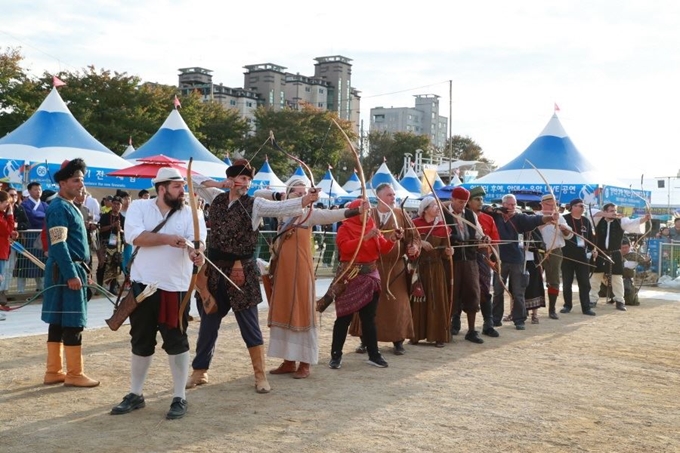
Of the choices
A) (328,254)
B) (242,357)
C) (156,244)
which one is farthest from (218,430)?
(328,254)

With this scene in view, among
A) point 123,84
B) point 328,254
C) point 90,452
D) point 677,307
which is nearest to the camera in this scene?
point 90,452

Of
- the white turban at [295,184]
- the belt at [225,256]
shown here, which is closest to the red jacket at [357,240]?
the white turban at [295,184]

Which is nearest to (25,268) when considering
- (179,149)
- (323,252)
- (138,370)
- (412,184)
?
(323,252)

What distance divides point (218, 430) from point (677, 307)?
10150 mm

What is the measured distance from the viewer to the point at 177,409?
191 inches

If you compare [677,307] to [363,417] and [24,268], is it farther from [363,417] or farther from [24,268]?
[24,268]

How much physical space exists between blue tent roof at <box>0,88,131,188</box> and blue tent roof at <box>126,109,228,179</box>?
3.54 feet

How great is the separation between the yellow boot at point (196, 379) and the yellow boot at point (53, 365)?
0.98 m

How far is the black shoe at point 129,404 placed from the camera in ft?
16.1

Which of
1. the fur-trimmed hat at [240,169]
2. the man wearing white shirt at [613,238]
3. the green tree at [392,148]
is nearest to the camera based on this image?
the fur-trimmed hat at [240,169]

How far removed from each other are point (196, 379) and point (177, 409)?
90cm

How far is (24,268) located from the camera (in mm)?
9969

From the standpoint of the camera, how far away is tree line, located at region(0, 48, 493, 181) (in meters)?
29.9

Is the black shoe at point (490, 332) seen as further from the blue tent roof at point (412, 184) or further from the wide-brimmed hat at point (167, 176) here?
the blue tent roof at point (412, 184)
